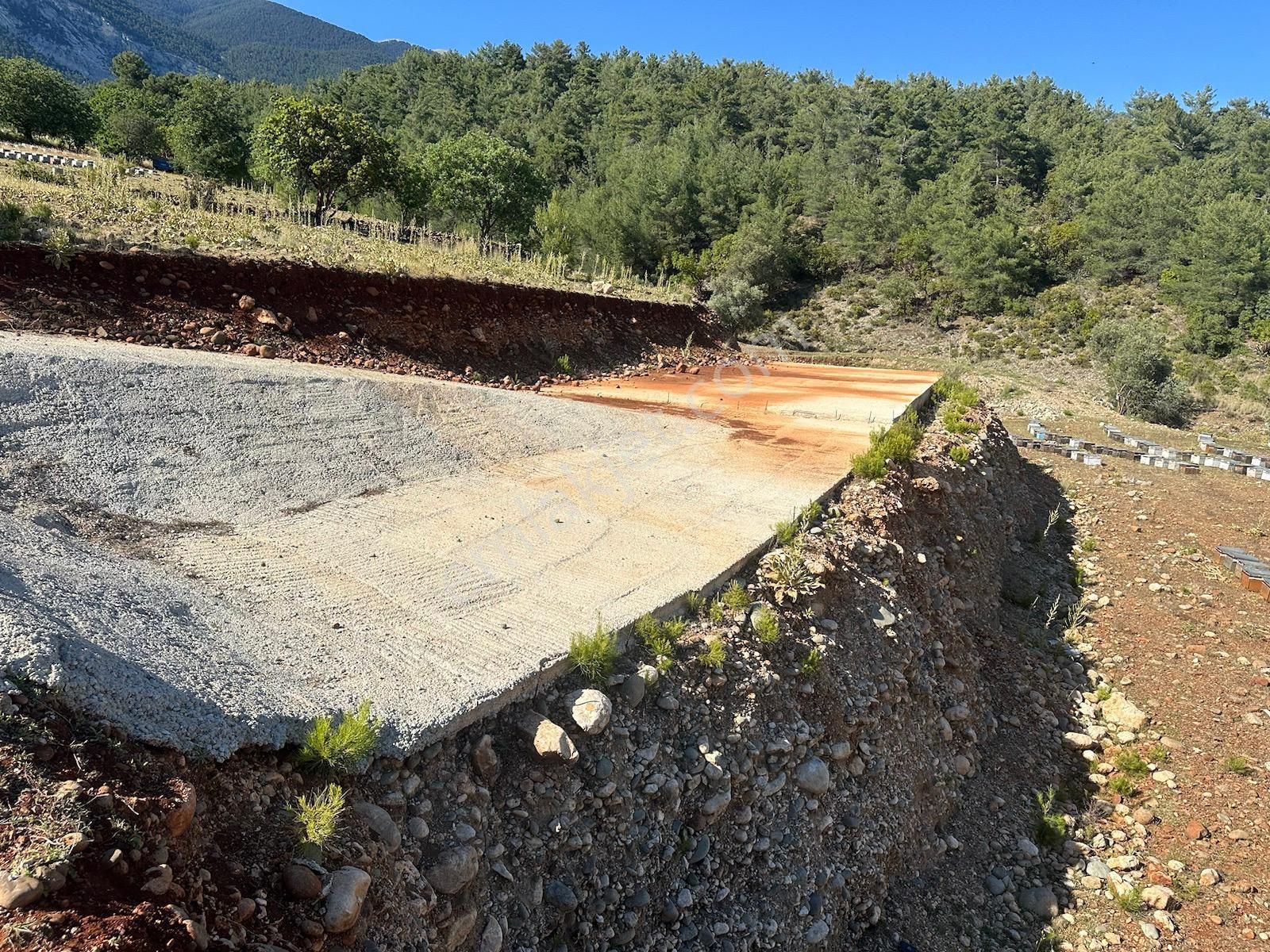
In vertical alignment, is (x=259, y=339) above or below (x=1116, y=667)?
above

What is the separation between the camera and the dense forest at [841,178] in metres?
34.5

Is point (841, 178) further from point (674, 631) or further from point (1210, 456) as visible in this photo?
point (674, 631)

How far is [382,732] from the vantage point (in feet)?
10.5

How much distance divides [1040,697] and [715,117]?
60.6 meters

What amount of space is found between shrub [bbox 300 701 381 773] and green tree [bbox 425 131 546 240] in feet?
79.4

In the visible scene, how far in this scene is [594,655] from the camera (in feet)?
13.3

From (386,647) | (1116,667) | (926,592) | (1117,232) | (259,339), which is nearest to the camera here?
(386,647)

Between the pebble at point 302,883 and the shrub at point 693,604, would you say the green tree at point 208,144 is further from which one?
the pebble at point 302,883

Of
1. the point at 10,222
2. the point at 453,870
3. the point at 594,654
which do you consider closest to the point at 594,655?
the point at 594,654

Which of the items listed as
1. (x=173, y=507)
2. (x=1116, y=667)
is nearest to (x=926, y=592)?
(x=1116, y=667)

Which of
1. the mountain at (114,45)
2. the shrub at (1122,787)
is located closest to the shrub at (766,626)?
the shrub at (1122,787)

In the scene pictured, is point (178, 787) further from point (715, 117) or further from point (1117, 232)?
point (715, 117)

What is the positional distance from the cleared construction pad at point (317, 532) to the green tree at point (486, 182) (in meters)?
17.9

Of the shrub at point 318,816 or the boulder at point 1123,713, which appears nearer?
the shrub at point 318,816
